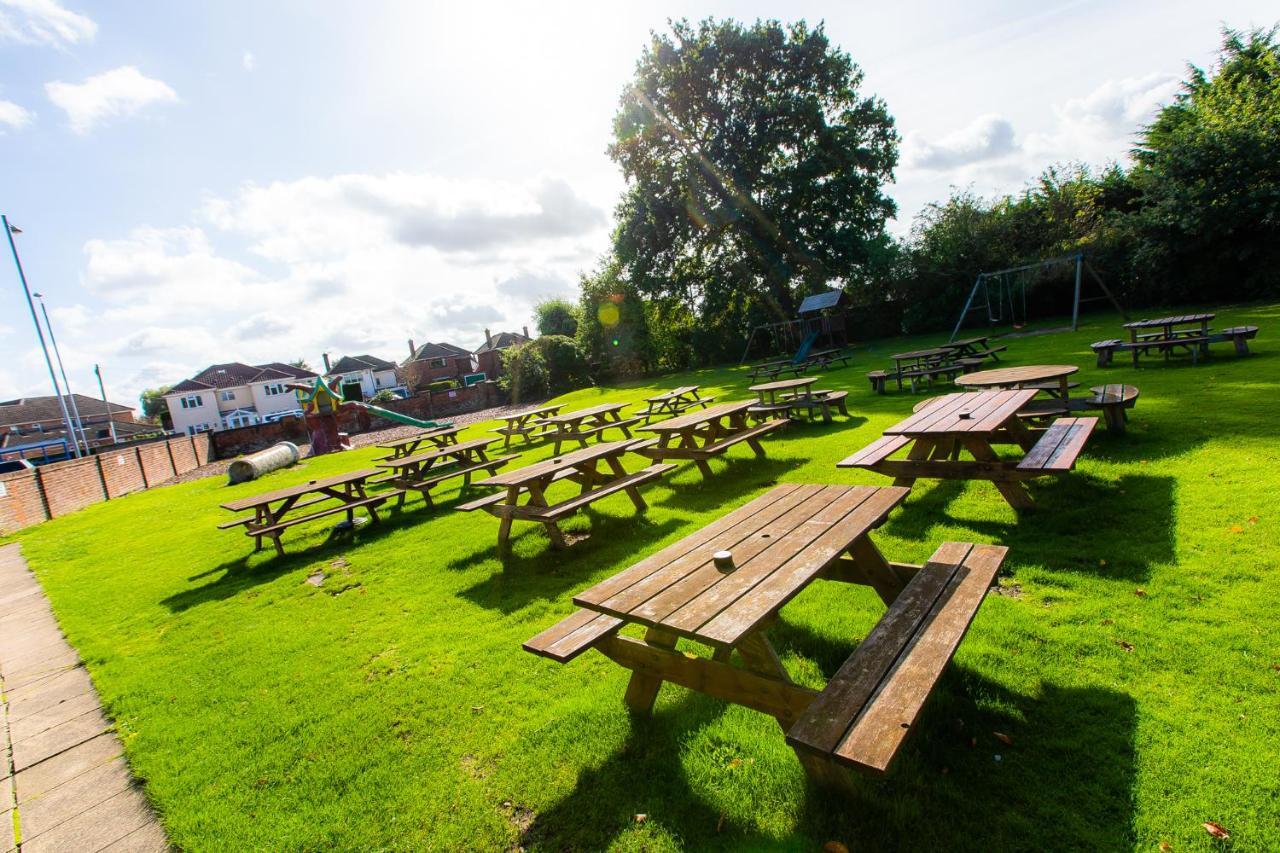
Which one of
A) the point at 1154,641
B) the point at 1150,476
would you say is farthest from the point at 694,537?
the point at 1150,476

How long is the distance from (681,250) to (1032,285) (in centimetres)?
1612

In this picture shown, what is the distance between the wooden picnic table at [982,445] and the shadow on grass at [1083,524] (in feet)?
0.96

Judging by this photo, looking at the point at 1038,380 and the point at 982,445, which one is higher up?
the point at 1038,380

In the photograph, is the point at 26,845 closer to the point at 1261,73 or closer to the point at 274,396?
the point at 1261,73

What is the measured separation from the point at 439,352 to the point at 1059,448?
67.4m

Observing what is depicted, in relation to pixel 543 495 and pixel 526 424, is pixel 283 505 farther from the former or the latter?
pixel 526 424

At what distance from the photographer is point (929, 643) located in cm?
214

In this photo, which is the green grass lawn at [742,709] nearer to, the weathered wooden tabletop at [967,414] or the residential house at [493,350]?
the weathered wooden tabletop at [967,414]

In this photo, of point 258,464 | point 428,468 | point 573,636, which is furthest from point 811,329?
point 573,636

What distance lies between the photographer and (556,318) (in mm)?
46844

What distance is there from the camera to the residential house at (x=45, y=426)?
4753 cm

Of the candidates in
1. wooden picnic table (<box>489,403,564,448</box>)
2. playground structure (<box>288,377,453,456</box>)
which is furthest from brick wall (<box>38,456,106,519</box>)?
wooden picnic table (<box>489,403,564,448</box>)

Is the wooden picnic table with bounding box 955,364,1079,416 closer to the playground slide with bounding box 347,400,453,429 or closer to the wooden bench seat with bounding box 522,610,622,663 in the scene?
the wooden bench seat with bounding box 522,610,622,663

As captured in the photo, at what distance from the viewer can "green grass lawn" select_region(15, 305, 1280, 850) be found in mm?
2062
